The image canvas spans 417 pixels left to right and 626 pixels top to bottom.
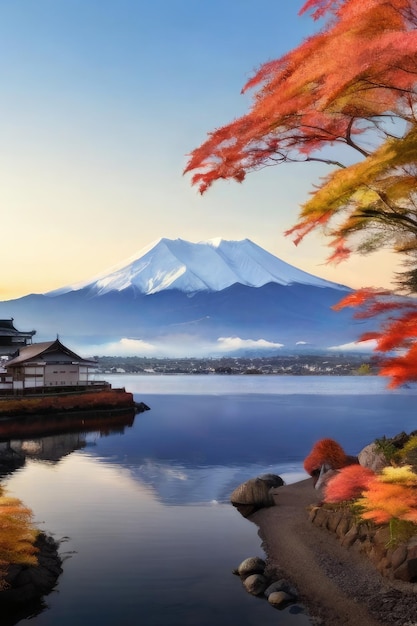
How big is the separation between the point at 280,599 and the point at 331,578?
1331 mm

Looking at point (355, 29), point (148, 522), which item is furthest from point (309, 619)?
point (355, 29)

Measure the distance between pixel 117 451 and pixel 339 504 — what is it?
20.9m

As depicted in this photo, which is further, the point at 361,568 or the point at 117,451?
the point at 117,451

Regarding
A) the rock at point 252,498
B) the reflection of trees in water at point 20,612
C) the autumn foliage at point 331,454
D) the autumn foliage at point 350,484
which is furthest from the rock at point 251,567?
the autumn foliage at point 331,454

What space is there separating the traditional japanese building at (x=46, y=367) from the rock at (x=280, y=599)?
42098mm

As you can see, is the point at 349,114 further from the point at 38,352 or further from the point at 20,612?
the point at 38,352

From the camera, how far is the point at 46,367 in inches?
1959

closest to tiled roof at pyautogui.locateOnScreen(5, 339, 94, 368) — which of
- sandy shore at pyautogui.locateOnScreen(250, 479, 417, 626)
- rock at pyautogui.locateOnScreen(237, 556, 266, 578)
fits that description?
sandy shore at pyautogui.locateOnScreen(250, 479, 417, 626)

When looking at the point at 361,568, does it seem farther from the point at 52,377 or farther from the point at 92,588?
the point at 52,377

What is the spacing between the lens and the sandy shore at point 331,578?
8938 millimetres

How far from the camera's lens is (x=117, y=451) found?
105 ft

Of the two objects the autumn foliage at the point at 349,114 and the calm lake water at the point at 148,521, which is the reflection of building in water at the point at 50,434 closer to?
the calm lake water at the point at 148,521

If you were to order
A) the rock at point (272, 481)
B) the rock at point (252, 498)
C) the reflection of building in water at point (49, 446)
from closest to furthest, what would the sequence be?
the rock at point (252, 498) < the rock at point (272, 481) < the reflection of building in water at point (49, 446)

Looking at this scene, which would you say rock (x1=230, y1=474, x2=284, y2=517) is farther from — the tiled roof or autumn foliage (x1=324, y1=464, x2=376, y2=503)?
the tiled roof
